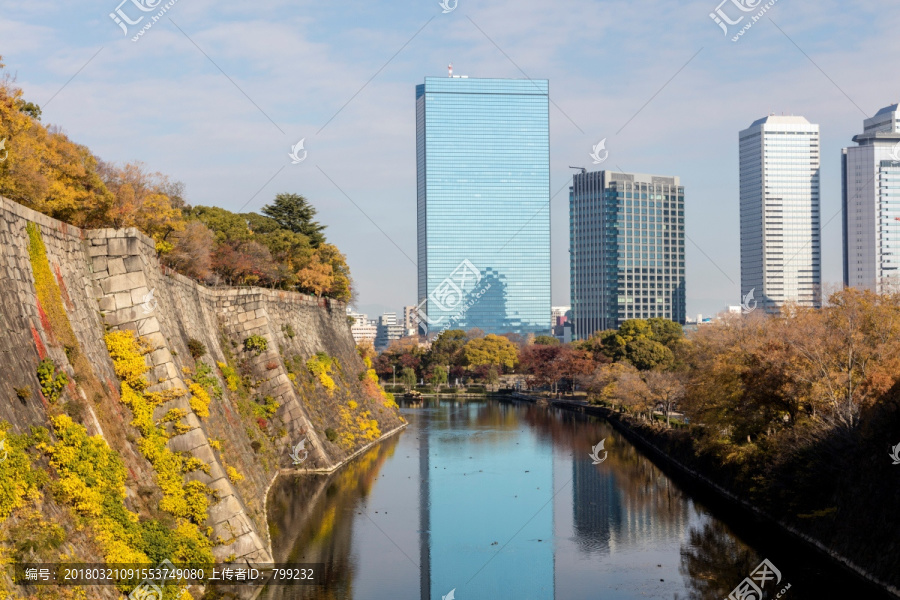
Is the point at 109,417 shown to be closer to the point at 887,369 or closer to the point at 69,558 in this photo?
the point at 69,558

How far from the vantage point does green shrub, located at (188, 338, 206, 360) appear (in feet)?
123

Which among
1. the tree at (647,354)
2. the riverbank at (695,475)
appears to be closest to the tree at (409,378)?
the riverbank at (695,475)

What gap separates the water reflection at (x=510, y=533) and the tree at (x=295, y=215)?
29.0 metres

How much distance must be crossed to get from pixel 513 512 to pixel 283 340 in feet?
66.8

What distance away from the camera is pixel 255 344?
49.8 metres

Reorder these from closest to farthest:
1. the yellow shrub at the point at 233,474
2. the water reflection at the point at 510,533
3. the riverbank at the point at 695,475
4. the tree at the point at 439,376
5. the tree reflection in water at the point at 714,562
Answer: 1. the tree reflection in water at the point at 714,562
2. the water reflection at the point at 510,533
3. the riverbank at the point at 695,475
4. the yellow shrub at the point at 233,474
5. the tree at the point at 439,376

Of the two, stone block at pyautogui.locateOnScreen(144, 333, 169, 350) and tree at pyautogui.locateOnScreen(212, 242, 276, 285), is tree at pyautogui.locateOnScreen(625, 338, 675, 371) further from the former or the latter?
stone block at pyautogui.locateOnScreen(144, 333, 169, 350)

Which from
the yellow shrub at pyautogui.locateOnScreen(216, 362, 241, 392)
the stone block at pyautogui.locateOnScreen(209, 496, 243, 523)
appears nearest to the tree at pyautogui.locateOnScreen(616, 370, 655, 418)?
the yellow shrub at pyautogui.locateOnScreen(216, 362, 241, 392)

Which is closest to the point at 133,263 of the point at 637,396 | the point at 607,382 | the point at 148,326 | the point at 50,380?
the point at 148,326

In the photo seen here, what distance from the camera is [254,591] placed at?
1085 inches

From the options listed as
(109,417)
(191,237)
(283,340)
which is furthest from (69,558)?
(283,340)

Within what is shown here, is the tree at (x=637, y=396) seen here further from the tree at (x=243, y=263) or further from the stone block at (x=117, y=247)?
the stone block at (x=117, y=247)

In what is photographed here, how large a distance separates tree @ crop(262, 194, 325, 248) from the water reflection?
2899cm

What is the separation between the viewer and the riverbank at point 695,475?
103ft
